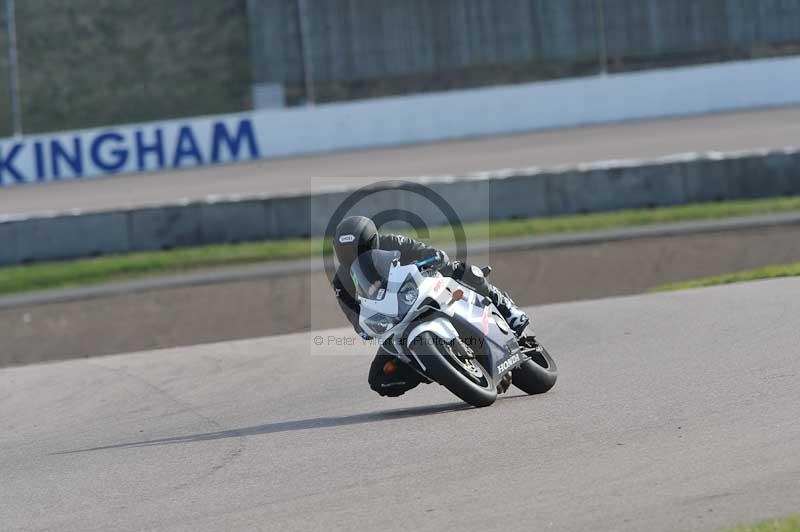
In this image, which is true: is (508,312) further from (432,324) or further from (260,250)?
(260,250)

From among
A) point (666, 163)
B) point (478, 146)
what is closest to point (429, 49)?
point (478, 146)

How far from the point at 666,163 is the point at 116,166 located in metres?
15.0

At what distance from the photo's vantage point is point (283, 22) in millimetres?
37938

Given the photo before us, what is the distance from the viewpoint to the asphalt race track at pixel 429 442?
5.38m

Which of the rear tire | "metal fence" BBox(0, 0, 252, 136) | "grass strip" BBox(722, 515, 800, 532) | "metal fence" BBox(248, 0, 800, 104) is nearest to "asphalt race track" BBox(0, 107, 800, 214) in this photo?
"metal fence" BBox(248, 0, 800, 104)

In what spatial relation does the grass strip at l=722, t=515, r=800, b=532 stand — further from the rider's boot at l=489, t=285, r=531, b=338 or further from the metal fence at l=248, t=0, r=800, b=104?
the metal fence at l=248, t=0, r=800, b=104

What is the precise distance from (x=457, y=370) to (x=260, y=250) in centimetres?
1360

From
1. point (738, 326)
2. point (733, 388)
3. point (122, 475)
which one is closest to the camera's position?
point (122, 475)

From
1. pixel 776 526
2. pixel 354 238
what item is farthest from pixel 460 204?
pixel 776 526

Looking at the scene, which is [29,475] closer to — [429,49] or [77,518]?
[77,518]

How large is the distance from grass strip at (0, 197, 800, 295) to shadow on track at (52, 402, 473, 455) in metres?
12.2

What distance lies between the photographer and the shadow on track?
25.2ft

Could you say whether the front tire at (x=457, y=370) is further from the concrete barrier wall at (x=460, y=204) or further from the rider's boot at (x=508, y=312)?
the concrete barrier wall at (x=460, y=204)

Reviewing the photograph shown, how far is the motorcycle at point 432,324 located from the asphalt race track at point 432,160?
635 inches
